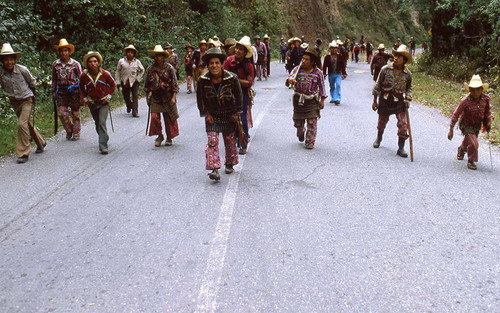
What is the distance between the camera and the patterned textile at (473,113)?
7.33 metres

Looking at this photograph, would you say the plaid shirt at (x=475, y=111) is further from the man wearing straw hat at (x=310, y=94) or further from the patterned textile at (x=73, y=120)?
the patterned textile at (x=73, y=120)

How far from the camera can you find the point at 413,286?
12.1ft

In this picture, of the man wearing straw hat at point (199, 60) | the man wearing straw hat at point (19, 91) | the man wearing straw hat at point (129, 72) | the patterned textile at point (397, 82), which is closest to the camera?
the man wearing straw hat at point (19, 91)

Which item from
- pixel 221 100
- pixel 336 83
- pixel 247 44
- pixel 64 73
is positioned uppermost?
pixel 247 44

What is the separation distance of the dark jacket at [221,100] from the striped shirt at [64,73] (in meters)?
4.19

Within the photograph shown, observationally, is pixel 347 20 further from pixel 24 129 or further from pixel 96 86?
pixel 24 129

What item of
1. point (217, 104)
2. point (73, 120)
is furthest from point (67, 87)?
point (217, 104)

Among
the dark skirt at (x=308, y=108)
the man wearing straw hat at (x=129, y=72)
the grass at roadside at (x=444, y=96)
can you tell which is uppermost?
the man wearing straw hat at (x=129, y=72)

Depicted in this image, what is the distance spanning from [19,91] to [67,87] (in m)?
1.56

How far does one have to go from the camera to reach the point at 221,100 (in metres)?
6.54

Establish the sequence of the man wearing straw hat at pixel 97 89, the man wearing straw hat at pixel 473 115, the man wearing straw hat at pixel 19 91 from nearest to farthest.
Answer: the man wearing straw hat at pixel 473 115 < the man wearing straw hat at pixel 19 91 < the man wearing straw hat at pixel 97 89

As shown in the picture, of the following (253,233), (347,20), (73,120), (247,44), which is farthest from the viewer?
(347,20)

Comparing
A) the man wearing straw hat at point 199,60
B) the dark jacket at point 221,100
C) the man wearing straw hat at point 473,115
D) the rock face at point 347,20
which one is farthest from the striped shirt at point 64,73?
the rock face at point 347,20

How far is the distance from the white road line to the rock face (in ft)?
151
